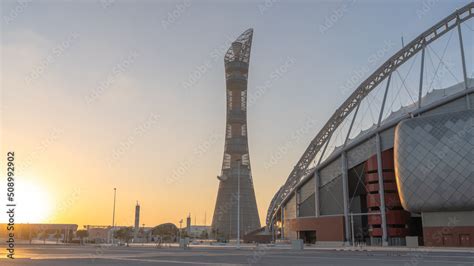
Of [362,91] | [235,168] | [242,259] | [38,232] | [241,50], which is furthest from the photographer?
[38,232]

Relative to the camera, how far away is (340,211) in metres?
87.1

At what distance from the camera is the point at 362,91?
8388 centimetres

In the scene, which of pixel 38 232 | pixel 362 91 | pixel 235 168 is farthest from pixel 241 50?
pixel 38 232

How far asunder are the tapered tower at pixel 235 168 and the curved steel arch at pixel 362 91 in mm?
26865

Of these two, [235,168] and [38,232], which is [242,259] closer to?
[235,168]

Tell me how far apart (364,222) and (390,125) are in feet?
66.4

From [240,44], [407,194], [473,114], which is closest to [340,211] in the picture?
[407,194]

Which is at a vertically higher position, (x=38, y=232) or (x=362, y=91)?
(x=362, y=91)

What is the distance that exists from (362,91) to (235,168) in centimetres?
5301

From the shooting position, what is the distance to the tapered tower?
5020 inches

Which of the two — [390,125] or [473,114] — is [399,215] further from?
[473,114]

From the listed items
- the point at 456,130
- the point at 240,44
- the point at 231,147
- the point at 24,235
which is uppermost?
the point at 240,44

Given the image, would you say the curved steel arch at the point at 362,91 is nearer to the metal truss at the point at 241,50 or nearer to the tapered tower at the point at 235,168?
the tapered tower at the point at 235,168

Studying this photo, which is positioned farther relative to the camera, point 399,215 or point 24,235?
point 24,235
